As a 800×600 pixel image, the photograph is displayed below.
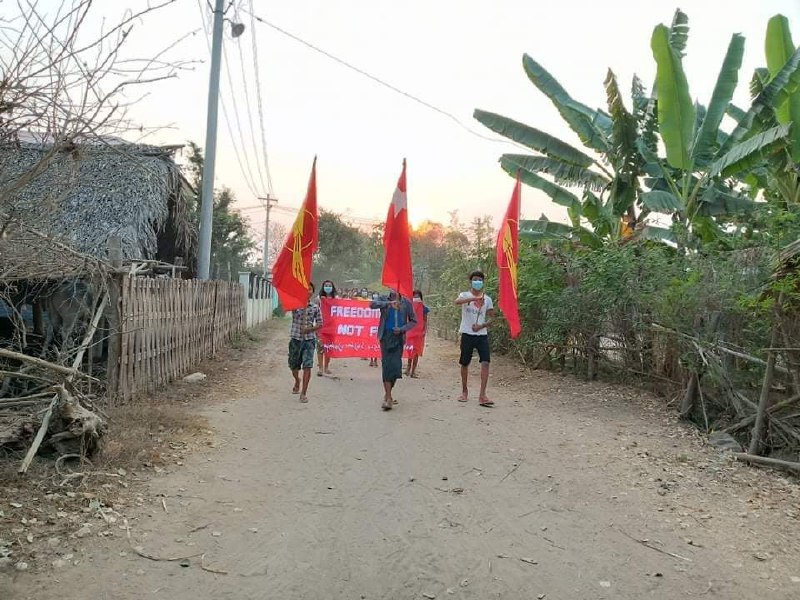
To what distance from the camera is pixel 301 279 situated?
8.35 meters

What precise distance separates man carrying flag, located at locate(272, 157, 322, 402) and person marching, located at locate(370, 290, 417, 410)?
1.10 meters

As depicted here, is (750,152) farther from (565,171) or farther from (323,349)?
(323,349)

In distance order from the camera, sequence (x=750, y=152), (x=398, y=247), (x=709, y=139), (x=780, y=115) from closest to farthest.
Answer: (x=398, y=247) → (x=750, y=152) → (x=780, y=115) → (x=709, y=139)

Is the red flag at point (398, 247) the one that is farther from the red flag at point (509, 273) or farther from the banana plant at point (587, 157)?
the banana plant at point (587, 157)

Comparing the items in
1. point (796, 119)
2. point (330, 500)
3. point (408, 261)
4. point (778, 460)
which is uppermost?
point (796, 119)

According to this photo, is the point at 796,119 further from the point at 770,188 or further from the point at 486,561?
the point at 486,561

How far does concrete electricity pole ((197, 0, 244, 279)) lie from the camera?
12.6m

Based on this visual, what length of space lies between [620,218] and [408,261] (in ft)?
20.3

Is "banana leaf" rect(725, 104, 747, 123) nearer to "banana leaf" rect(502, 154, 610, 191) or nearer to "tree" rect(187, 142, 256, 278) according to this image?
"banana leaf" rect(502, 154, 610, 191)

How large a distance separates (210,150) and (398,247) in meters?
6.80

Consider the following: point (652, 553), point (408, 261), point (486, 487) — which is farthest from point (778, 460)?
point (408, 261)

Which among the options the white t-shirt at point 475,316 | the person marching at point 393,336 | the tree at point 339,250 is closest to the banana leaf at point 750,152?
the white t-shirt at point 475,316

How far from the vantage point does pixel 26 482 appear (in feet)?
14.2

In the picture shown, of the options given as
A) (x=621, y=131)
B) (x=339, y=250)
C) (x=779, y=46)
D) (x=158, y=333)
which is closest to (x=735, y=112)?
(x=779, y=46)
